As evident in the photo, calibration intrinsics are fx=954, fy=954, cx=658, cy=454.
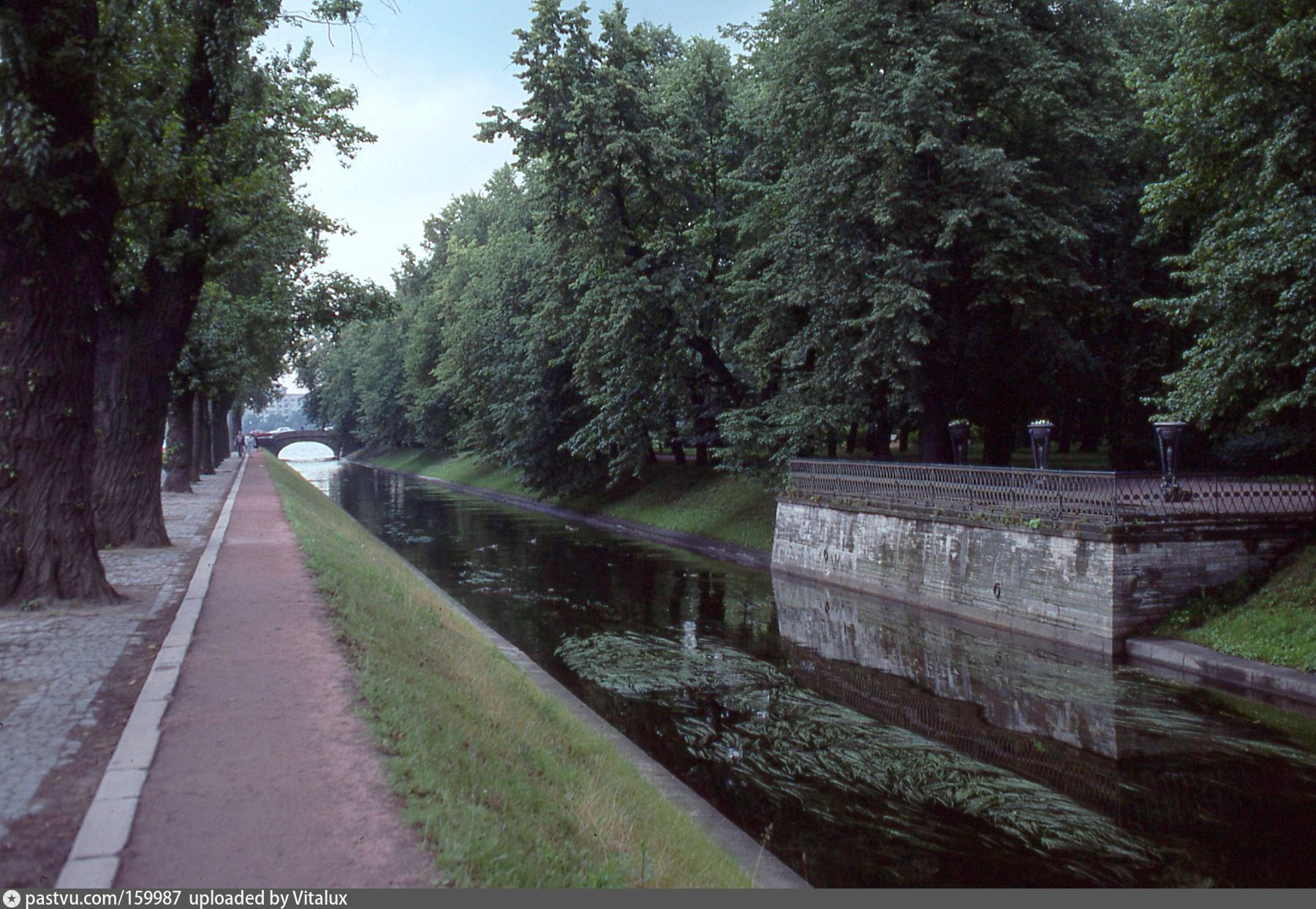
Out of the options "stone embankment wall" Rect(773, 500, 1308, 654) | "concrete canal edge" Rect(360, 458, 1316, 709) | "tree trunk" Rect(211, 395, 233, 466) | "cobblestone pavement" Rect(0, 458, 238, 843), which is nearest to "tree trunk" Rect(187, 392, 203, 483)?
"tree trunk" Rect(211, 395, 233, 466)

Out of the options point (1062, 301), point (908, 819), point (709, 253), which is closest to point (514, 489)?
point (709, 253)

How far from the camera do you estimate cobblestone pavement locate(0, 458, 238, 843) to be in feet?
19.7

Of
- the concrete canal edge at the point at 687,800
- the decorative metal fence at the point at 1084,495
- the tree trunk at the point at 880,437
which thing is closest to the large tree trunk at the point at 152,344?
the concrete canal edge at the point at 687,800

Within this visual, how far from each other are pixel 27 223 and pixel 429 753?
7.08 m

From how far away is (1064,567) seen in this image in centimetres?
1560

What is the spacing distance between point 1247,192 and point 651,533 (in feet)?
68.1

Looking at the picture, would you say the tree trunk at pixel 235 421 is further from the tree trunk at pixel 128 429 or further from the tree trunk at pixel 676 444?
the tree trunk at pixel 128 429

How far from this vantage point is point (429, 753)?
6465mm

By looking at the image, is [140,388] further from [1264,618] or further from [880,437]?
[880,437]

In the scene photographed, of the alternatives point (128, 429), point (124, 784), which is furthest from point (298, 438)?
point (124, 784)

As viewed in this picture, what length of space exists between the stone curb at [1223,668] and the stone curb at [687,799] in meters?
8.04

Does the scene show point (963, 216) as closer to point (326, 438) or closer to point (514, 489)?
point (514, 489)

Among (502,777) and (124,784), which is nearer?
(124,784)

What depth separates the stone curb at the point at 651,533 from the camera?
87.9 ft
